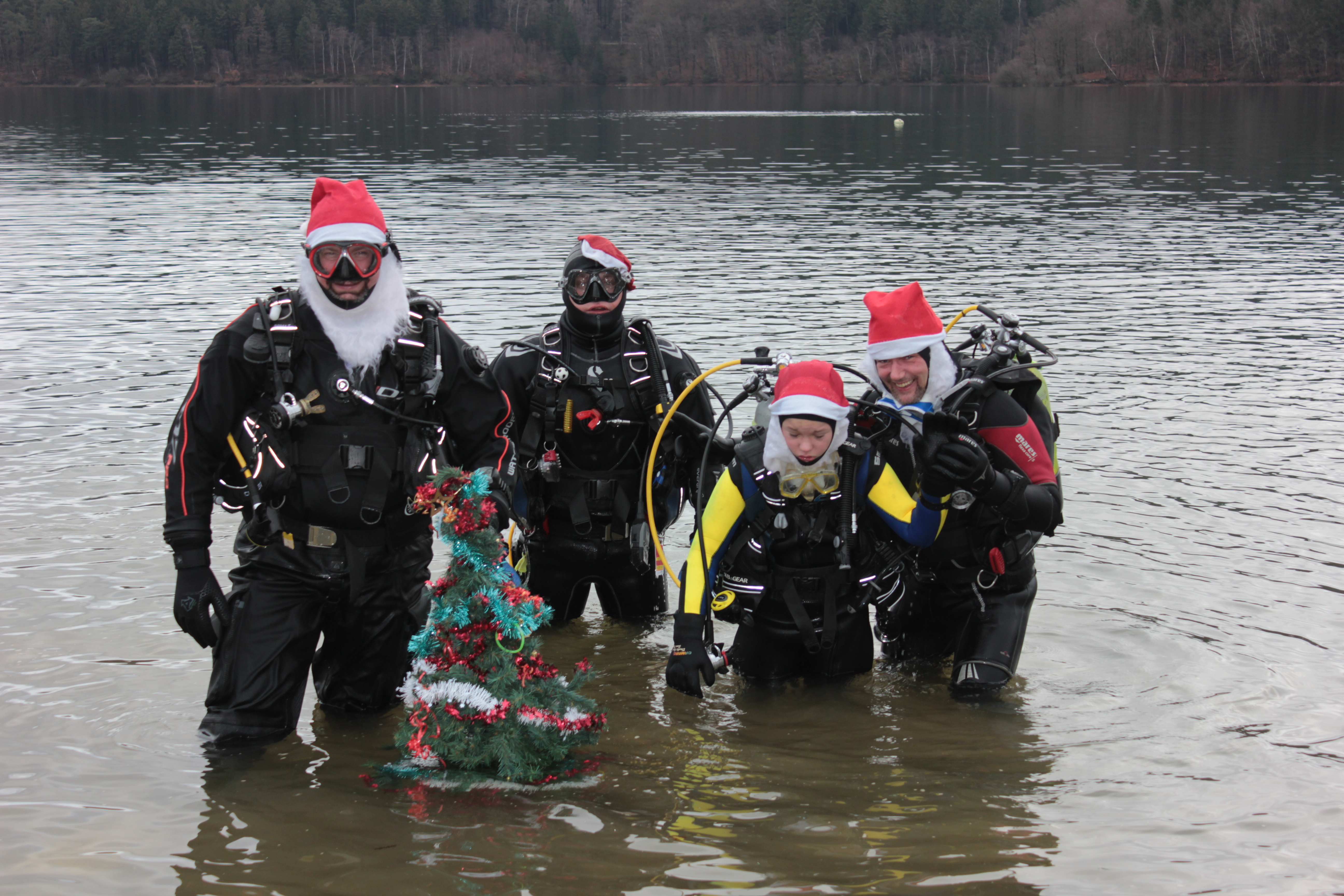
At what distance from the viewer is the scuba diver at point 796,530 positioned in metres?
4.93

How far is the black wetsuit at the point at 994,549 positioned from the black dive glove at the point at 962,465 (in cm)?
17

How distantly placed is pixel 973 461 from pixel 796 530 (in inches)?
32.2

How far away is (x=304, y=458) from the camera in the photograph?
15.2 ft

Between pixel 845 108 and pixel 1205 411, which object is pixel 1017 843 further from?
pixel 845 108

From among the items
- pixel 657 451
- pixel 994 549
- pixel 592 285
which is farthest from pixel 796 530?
pixel 592 285

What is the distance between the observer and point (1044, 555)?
26.4 feet

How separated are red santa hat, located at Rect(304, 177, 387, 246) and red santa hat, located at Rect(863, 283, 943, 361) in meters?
1.99

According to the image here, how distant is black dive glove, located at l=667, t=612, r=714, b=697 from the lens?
4.86 meters

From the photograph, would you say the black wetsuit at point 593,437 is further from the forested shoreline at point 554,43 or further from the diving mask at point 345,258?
the forested shoreline at point 554,43

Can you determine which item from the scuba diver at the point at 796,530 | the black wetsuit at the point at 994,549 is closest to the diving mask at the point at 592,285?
the scuba diver at the point at 796,530

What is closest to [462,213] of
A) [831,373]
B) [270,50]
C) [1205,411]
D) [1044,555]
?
[1205,411]

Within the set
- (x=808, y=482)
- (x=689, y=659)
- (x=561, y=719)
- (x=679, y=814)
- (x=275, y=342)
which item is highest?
(x=275, y=342)

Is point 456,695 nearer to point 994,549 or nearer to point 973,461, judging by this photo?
point 973,461

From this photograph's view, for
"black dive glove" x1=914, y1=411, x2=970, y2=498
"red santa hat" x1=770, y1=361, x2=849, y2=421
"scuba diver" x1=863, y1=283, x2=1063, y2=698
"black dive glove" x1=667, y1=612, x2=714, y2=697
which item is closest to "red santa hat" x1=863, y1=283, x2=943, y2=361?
"scuba diver" x1=863, y1=283, x2=1063, y2=698
